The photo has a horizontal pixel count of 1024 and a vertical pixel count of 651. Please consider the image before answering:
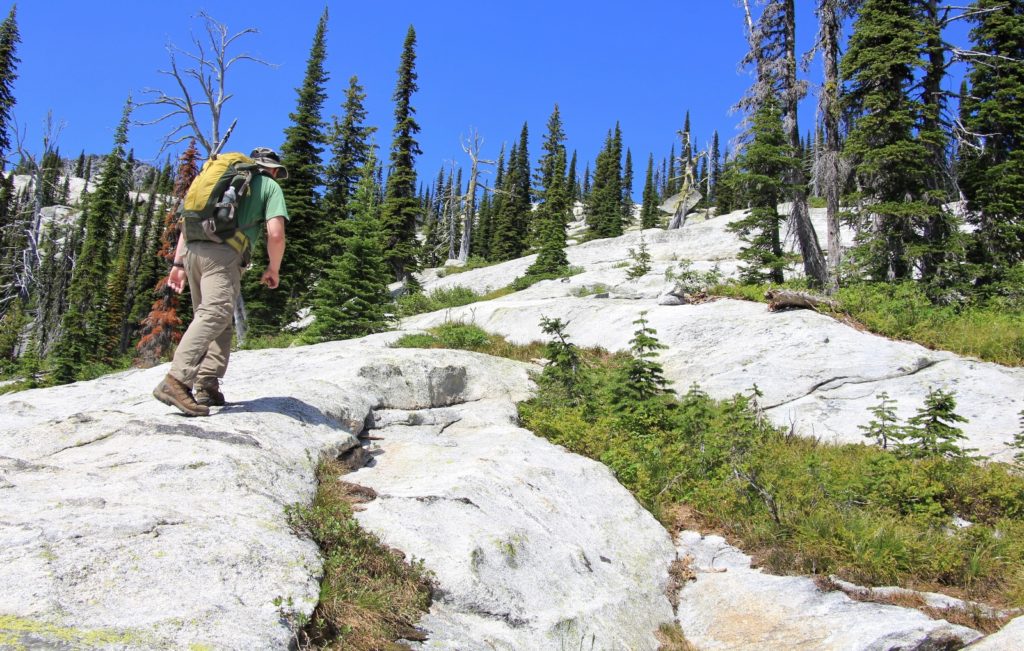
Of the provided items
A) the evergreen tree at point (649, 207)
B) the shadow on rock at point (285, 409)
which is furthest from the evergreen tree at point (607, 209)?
the shadow on rock at point (285, 409)

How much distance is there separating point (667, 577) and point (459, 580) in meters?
2.22

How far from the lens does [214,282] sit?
5238 mm

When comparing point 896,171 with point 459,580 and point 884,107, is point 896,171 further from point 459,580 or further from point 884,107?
point 459,580

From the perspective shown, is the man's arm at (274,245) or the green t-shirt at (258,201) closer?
the man's arm at (274,245)

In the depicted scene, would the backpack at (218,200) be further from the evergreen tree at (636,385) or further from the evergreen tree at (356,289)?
the evergreen tree at (356,289)

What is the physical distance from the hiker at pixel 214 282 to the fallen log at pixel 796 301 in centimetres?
1091

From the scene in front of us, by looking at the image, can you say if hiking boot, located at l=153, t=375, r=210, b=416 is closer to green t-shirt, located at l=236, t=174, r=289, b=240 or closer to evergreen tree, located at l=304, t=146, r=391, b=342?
green t-shirt, located at l=236, t=174, r=289, b=240

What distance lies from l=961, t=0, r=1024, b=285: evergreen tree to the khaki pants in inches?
716

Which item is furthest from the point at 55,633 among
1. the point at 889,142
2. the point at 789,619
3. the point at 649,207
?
the point at 649,207

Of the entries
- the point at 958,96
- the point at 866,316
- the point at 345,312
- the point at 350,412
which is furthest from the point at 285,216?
the point at 958,96

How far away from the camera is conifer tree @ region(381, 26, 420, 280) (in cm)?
3512

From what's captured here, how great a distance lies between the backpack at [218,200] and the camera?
5098 millimetres

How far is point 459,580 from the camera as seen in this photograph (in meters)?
3.83

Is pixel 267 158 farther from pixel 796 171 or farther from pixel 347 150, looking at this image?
pixel 347 150
